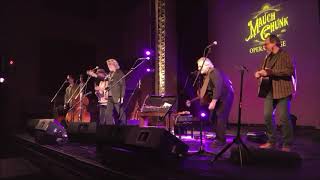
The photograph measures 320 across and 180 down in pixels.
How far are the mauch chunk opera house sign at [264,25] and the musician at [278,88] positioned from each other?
15.5 ft

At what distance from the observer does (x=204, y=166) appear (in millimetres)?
3797

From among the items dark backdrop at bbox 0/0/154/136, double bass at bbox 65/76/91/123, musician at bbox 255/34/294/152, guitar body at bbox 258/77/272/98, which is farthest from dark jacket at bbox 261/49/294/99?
dark backdrop at bbox 0/0/154/136

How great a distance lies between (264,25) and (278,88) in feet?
17.8

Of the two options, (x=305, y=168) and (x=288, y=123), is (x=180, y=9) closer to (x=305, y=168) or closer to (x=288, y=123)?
(x=288, y=123)

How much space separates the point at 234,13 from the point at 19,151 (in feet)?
23.5

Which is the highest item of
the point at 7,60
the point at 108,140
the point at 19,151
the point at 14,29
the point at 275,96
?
the point at 14,29

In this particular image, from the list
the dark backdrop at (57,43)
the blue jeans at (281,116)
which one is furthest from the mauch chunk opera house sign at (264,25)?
the blue jeans at (281,116)

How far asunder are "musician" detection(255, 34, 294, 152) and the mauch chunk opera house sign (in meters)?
4.71

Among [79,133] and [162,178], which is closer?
[162,178]

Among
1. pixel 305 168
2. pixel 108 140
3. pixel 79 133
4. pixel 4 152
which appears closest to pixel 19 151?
pixel 4 152

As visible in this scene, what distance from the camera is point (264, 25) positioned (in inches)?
378

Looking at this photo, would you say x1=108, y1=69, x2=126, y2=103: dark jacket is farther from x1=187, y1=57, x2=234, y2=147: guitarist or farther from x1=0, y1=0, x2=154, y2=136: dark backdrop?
x1=0, y1=0, x2=154, y2=136: dark backdrop

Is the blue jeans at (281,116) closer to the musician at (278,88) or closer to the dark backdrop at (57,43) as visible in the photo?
the musician at (278,88)

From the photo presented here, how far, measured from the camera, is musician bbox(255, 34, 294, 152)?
4516 mm
